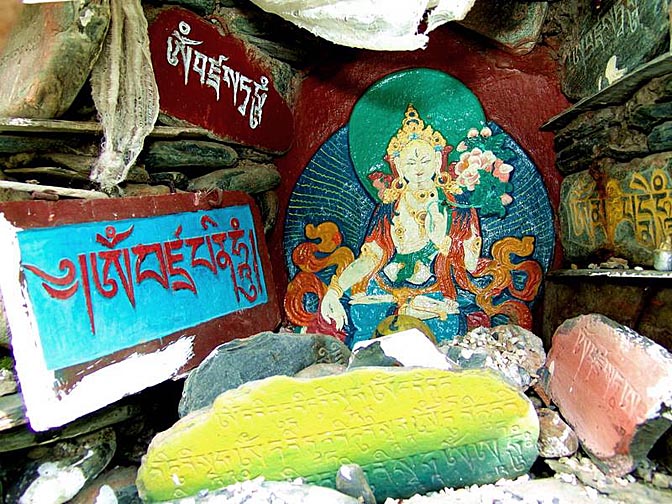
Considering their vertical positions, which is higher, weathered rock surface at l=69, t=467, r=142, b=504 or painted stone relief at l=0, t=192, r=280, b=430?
painted stone relief at l=0, t=192, r=280, b=430

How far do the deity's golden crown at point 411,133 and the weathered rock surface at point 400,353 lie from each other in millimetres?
1340

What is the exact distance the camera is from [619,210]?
212cm

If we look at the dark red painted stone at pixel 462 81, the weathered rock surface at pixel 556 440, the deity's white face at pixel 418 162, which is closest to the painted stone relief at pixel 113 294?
the dark red painted stone at pixel 462 81

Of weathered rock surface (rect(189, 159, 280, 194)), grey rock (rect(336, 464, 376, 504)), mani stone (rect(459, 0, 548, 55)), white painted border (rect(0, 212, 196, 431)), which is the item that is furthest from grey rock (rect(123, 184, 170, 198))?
mani stone (rect(459, 0, 548, 55))

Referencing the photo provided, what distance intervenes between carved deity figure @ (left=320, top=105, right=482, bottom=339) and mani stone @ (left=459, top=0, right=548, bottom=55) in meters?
0.53

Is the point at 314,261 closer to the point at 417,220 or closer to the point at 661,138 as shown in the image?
the point at 417,220

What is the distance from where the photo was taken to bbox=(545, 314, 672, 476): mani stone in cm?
141

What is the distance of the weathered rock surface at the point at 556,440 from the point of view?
64.2 inches

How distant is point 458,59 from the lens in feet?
9.20

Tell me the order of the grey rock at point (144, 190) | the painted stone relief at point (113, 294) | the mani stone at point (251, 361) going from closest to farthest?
the painted stone relief at point (113, 294)
the mani stone at point (251, 361)
the grey rock at point (144, 190)

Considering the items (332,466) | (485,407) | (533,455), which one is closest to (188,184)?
(332,466)

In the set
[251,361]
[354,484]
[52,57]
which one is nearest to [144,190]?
[52,57]

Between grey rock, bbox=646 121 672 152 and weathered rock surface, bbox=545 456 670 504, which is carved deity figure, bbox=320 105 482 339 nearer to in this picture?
grey rock, bbox=646 121 672 152

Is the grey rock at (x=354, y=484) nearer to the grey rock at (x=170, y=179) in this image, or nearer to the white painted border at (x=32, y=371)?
the white painted border at (x=32, y=371)
